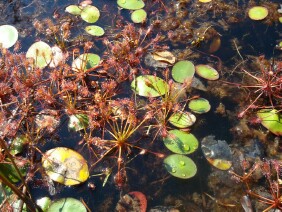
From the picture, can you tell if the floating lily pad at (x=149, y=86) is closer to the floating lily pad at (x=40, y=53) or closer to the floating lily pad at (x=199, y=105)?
the floating lily pad at (x=199, y=105)

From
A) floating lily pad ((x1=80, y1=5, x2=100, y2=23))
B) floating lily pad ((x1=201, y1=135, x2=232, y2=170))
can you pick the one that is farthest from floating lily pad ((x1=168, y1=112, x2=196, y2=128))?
floating lily pad ((x1=80, y1=5, x2=100, y2=23))

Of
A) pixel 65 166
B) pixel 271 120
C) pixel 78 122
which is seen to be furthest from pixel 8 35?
pixel 271 120

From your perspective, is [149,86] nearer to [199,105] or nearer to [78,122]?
[199,105]

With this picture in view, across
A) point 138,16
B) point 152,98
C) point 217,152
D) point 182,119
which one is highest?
point 138,16

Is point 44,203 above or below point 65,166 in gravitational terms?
below

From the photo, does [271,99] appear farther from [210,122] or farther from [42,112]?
[42,112]
